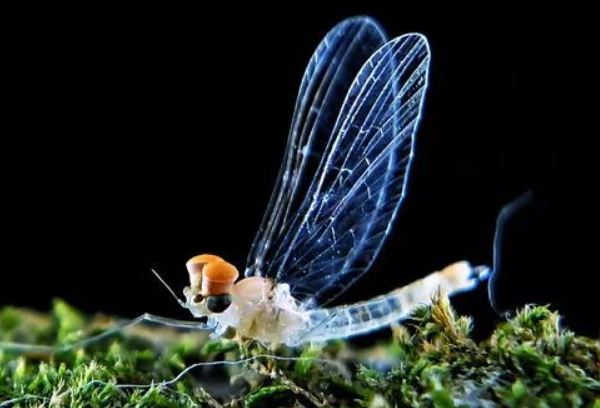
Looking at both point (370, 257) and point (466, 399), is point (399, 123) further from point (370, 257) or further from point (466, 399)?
point (466, 399)

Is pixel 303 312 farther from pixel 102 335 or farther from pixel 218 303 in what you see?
pixel 102 335

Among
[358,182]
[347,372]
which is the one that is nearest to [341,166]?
[358,182]

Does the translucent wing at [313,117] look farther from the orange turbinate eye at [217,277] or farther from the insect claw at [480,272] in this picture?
the insect claw at [480,272]

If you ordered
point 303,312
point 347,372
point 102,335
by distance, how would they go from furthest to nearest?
point 303,312, point 102,335, point 347,372

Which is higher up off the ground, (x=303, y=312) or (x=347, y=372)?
(x=303, y=312)

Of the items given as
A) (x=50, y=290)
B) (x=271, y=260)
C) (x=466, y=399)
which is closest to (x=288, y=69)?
(x=50, y=290)

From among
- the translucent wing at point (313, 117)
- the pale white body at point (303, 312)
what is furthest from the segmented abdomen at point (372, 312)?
the translucent wing at point (313, 117)

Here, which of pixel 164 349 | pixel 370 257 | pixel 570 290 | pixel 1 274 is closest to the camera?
pixel 164 349
